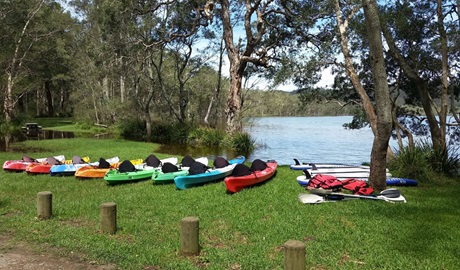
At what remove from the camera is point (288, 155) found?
20.9 metres

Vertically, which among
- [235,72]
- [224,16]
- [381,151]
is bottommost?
[381,151]

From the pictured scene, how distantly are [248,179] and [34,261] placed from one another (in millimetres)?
5082

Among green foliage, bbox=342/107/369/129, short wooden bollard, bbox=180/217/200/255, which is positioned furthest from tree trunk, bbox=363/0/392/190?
green foliage, bbox=342/107/369/129

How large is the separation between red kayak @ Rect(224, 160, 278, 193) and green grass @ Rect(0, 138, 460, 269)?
0.22 meters

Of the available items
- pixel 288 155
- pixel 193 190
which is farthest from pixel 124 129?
pixel 193 190

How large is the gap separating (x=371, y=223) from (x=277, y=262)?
222 cm

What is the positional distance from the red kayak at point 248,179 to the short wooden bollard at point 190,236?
3.44 meters

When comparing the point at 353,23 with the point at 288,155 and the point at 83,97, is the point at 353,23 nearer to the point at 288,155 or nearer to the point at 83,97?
the point at 288,155

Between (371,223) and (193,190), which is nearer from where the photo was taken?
(371,223)

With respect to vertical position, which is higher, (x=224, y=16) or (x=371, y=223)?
(x=224, y=16)

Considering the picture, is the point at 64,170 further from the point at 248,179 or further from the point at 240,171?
the point at 248,179

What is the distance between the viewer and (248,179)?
354 inches

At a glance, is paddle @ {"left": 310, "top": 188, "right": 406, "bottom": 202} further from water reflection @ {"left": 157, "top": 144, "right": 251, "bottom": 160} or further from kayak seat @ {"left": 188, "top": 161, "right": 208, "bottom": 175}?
water reflection @ {"left": 157, "top": 144, "right": 251, "bottom": 160}

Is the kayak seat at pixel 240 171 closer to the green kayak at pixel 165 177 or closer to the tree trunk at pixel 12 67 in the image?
the green kayak at pixel 165 177
